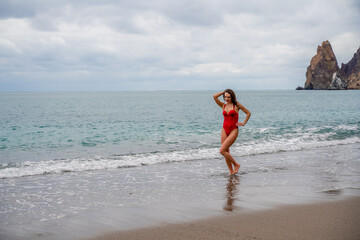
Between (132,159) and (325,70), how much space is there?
18344 cm

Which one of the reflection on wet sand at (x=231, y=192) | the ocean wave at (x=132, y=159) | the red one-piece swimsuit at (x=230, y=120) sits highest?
the red one-piece swimsuit at (x=230, y=120)

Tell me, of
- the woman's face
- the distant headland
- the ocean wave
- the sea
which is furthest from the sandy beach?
the distant headland

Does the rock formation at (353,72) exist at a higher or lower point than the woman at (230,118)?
higher

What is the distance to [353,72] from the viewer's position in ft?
609

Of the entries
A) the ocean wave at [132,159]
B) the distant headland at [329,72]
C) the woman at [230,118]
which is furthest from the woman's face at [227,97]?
the distant headland at [329,72]

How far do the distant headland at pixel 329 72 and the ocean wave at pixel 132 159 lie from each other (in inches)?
6866

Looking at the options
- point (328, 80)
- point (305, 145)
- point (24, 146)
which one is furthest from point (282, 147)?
point (328, 80)

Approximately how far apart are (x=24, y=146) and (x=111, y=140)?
176 inches

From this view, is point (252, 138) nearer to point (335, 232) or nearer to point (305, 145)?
point (305, 145)

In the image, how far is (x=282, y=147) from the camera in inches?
560

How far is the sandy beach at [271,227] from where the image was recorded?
4.32 m

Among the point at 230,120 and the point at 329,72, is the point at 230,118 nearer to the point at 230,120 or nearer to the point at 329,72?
the point at 230,120

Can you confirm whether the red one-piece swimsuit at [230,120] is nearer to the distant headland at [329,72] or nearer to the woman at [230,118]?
the woman at [230,118]

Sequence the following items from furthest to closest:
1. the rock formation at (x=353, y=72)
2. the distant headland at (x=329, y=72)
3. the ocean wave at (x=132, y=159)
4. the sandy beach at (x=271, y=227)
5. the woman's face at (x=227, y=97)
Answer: the rock formation at (x=353, y=72), the distant headland at (x=329, y=72), the ocean wave at (x=132, y=159), the woman's face at (x=227, y=97), the sandy beach at (x=271, y=227)
